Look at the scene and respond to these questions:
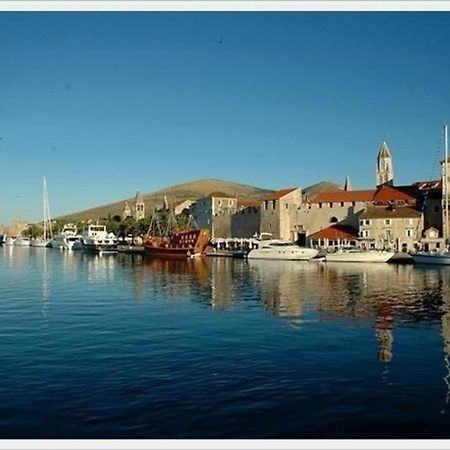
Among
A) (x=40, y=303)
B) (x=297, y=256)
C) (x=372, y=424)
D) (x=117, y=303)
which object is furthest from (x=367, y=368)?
(x=297, y=256)

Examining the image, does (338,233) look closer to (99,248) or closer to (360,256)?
(360,256)

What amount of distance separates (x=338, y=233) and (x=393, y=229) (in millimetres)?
2758

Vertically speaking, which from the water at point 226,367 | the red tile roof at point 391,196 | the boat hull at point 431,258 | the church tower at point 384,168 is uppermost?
the church tower at point 384,168

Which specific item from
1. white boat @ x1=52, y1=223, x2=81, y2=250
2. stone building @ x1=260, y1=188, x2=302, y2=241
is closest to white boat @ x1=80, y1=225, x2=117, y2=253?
white boat @ x1=52, y1=223, x2=81, y2=250

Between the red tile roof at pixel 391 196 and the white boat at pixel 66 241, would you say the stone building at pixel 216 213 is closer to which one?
the white boat at pixel 66 241

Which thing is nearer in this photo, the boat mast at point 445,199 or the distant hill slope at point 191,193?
the boat mast at point 445,199

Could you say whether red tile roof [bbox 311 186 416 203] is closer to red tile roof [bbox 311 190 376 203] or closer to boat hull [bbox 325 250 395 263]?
red tile roof [bbox 311 190 376 203]

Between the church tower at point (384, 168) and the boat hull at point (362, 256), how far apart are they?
38.6 feet

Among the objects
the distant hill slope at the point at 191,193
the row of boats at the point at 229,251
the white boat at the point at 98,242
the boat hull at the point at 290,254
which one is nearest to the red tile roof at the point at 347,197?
the row of boats at the point at 229,251

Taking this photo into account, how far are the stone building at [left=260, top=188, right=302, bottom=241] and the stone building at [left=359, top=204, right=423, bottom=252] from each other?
18.0 feet

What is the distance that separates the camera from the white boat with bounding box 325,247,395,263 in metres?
22.2

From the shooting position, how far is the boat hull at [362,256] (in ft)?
72.7

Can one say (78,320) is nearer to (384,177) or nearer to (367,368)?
(367,368)

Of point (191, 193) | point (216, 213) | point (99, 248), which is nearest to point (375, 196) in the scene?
point (216, 213)
